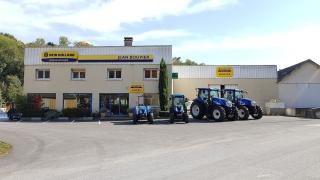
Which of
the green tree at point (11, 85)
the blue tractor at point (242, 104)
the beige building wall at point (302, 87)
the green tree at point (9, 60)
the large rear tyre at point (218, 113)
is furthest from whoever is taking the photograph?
the green tree at point (9, 60)

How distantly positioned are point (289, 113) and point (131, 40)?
15006 millimetres

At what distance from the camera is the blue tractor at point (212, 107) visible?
2766 cm

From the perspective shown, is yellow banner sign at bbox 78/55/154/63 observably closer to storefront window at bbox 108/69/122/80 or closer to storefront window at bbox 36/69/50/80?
storefront window at bbox 108/69/122/80

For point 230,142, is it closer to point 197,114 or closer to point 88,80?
point 197,114

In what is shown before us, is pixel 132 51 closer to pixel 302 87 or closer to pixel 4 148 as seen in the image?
pixel 302 87

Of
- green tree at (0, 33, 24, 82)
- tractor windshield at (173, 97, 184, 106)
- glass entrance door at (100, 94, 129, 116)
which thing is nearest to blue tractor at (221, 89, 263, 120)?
tractor windshield at (173, 97, 184, 106)

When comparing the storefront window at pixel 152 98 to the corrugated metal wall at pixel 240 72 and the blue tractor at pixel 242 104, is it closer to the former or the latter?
the corrugated metal wall at pixel 240 72

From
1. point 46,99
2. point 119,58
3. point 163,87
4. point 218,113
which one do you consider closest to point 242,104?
point 218,113

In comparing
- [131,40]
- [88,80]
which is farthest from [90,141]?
[131,40]

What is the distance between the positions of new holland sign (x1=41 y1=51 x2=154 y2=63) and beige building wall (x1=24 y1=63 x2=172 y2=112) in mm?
419

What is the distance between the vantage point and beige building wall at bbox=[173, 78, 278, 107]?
1523 inches

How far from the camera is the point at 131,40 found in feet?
122

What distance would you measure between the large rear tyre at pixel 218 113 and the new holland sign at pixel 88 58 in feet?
30.2

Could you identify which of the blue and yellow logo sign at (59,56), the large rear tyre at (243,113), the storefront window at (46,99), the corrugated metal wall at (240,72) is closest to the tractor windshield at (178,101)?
the large rear tyre at (243,113)
